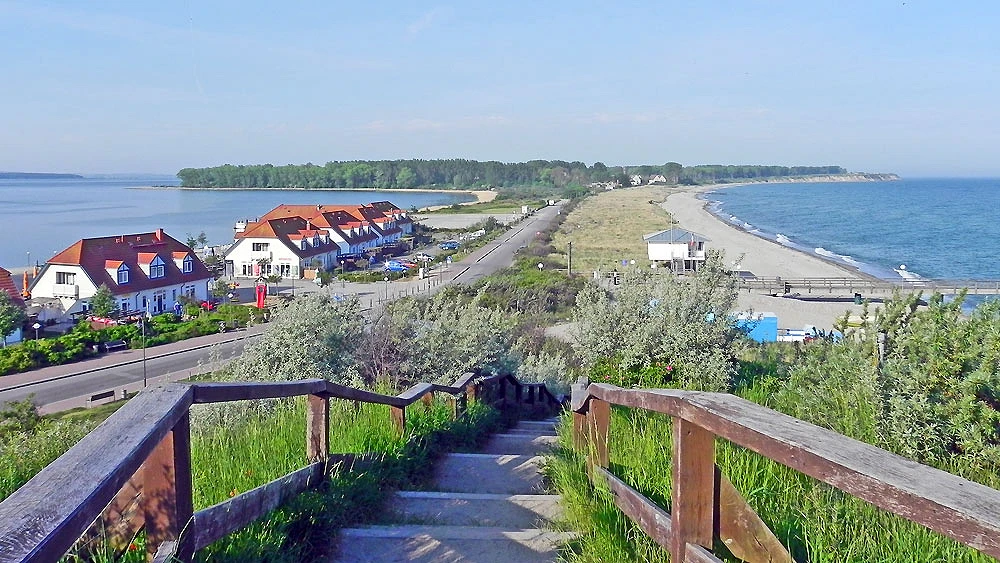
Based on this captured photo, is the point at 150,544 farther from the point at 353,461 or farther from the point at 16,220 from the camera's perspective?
the point at 16,220

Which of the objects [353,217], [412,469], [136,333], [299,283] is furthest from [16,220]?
[412,469]

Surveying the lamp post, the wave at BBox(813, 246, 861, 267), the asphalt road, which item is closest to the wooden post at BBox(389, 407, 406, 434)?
the lamp post

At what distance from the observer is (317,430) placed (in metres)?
3.98

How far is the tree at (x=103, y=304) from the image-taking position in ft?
103

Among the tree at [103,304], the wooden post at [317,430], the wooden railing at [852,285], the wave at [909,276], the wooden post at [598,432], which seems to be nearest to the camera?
the wooden post at [598,432]

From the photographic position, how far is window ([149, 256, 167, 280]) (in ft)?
118

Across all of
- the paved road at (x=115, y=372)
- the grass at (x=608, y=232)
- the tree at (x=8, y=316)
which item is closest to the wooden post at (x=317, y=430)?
the paved road at (x=115, y=372)

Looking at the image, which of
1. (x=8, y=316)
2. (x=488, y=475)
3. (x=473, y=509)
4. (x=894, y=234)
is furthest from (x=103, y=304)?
(x=894, y=234)

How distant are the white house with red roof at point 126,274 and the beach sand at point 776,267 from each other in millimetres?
24247

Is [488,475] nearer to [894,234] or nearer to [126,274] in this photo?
[126,274]

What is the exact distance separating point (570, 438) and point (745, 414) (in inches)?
111

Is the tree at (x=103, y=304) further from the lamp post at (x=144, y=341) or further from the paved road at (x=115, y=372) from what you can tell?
the paved road at (x=115, y=372)

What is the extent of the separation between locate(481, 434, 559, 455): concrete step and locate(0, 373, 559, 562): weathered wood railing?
291 centimetres

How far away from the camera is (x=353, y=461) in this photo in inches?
167
